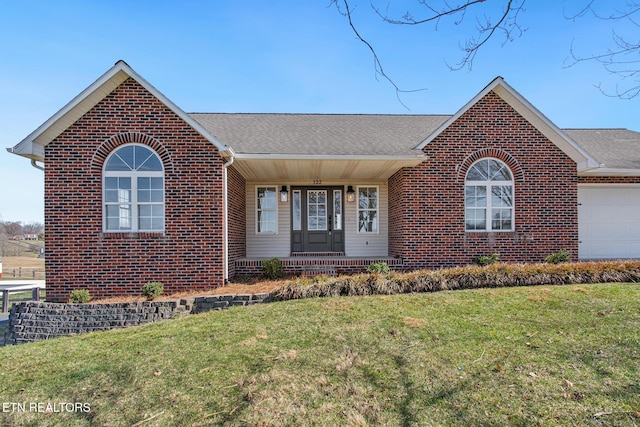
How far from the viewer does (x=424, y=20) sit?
332 cm


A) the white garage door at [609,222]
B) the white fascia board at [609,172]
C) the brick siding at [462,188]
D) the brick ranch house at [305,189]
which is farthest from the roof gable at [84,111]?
the white garage door at [609,222]

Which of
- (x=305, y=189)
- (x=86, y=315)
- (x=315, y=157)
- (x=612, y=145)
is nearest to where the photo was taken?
(x=86, y=315)

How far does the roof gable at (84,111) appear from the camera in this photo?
7.19 meters

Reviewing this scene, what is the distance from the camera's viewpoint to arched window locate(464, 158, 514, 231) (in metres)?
9.09

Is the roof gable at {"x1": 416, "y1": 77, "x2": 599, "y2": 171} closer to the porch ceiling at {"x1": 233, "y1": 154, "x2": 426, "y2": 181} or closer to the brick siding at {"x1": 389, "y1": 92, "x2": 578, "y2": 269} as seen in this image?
the brick siding at {"x1": 389, "y1": 92, "x2": 578, "y2": 269}

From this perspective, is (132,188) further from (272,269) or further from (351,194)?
(351,194)

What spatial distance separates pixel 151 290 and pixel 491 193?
28.6 ft

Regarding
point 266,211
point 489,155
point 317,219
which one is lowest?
point 317,219

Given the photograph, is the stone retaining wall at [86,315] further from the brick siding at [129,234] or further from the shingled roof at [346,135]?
the shingled roof at [346,135]

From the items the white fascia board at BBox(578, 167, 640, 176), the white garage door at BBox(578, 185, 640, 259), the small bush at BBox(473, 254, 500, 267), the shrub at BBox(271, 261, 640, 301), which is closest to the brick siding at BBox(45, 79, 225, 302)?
the shrub at BBox(271, 261, 640, 301)

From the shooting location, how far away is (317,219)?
37.1ft

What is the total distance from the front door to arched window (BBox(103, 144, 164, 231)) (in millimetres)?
4506

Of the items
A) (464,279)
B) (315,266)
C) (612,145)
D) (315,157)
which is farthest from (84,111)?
(612,145)

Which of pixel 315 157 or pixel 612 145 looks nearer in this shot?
pixel 315 157
